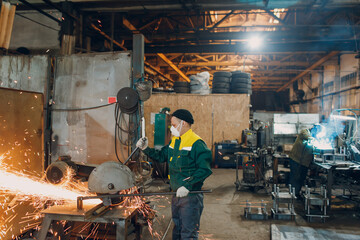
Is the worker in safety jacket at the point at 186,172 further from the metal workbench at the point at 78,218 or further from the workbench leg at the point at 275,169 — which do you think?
the workbench leg at the point at 275,169

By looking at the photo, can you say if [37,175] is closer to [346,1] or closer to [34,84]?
[34,84]

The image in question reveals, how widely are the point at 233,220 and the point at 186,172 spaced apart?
2.19 m

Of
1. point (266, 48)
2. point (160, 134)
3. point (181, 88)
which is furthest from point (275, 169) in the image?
point (181, 88)

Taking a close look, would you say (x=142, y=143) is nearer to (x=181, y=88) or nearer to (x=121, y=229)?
(x=121, y=229)

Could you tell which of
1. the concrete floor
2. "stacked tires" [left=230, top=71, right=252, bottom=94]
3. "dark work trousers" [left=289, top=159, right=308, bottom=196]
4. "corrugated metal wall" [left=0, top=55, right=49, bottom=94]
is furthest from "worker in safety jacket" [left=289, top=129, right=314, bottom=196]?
"corrugated metal wall" [left=0, top=55, right=49, bottom=94]

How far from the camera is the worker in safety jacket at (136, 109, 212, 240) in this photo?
9.14ft

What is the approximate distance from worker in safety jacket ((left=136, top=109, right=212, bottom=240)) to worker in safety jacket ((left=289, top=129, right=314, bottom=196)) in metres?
3.78

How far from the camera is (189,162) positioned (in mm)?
2904

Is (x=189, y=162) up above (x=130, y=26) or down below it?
below

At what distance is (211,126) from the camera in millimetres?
9750

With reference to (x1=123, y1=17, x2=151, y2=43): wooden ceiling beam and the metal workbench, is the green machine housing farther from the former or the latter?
the metal workbench

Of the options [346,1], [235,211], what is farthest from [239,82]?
[235,211]

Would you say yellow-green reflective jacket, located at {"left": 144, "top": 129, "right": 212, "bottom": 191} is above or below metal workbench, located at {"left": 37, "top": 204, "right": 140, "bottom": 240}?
above

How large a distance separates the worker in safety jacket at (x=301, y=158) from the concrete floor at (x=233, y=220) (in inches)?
23.7
